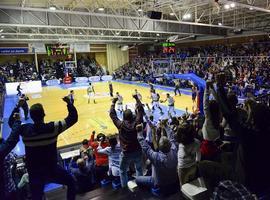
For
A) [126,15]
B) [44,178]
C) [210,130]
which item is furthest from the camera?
[126,15]

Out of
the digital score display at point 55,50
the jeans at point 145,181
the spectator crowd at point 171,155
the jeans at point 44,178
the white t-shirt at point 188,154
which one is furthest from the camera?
the digital score display at point 55,50

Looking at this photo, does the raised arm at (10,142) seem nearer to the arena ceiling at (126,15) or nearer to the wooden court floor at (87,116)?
the wooden court floor at (87,116)

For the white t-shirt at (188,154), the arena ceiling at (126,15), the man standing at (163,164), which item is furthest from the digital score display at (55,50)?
the white t-shirt at (188,154)

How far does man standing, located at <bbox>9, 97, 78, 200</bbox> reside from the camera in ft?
8.26

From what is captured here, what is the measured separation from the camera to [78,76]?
33.4 metres

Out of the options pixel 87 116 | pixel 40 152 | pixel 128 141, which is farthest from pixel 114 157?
pixel 87 116

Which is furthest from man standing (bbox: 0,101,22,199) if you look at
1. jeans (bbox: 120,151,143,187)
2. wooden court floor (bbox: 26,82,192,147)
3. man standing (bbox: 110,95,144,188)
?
wooden court floor (bbox: 26,82,192,147)

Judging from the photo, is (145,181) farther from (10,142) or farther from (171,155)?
(10,142)

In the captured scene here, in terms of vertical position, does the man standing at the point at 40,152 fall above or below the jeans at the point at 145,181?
above

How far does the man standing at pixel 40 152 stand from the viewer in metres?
2.52

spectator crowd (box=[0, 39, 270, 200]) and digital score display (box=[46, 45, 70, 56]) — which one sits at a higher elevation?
digital score display (box=[46, 45, 70, 56])

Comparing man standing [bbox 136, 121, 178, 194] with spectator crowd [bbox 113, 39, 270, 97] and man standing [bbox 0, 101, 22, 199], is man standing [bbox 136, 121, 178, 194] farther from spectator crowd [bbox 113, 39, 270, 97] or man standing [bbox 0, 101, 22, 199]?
spectator crowd [bbox 113, 39, 270, 97]

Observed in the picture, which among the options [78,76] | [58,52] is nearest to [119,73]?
[78,76]

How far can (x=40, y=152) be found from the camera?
2.53 meters
